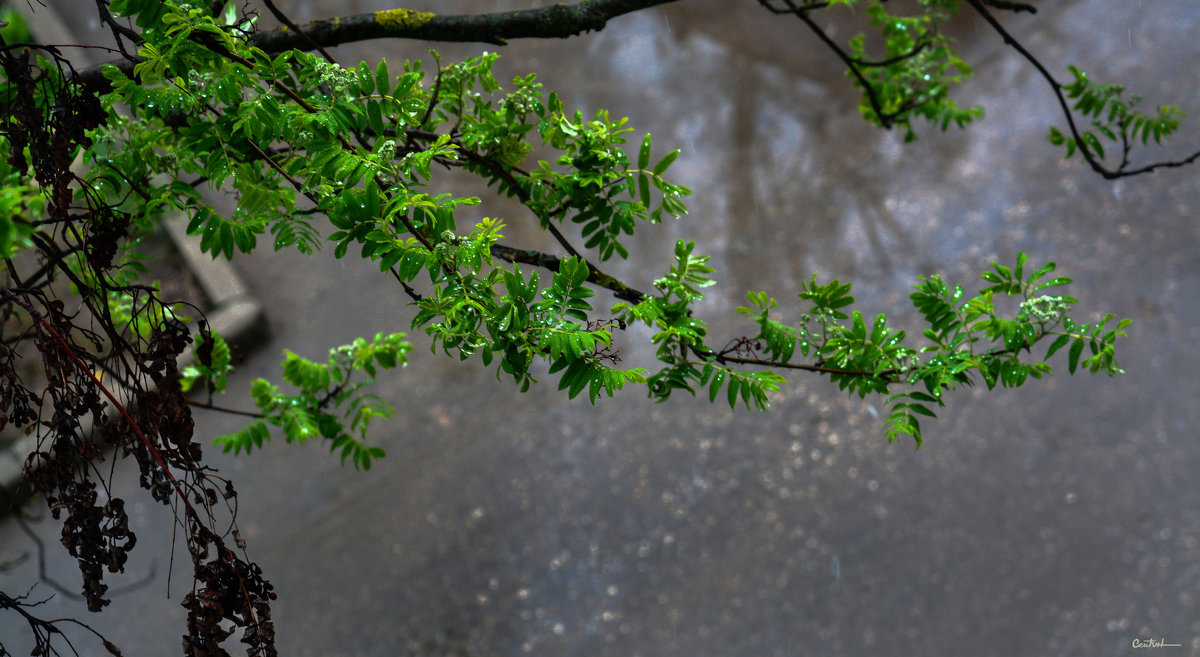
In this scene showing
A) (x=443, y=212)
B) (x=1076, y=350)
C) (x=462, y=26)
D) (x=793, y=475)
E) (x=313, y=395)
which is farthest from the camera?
(x=793, y=475)

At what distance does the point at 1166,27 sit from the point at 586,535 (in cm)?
596

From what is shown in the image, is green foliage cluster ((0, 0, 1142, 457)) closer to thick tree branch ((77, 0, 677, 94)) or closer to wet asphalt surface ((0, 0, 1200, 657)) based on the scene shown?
thick tree branch ((77, 0, 677, 94))

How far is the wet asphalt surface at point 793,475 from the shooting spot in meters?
4.82

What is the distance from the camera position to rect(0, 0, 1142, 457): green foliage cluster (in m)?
1.84

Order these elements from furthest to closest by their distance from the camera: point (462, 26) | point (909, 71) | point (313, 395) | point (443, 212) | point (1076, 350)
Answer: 1. point (909, 71)
2. point (313, 395)
3. point (462, 26)
4. point (1076, 350)
5. point (443, 212)

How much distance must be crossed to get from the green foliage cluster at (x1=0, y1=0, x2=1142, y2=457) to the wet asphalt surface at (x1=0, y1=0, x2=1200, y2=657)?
2.20 m

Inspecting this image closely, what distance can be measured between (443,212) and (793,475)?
393 centimetres

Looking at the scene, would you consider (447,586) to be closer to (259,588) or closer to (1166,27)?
(259,588)

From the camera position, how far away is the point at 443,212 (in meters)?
1.84

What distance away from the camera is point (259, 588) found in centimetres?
173

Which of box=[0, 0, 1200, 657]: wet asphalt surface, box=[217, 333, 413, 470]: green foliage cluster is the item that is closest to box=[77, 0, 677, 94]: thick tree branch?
box=[217, 333, 413, 470]: green foliage cluster

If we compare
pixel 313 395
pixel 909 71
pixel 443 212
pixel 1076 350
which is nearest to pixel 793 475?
pixel 909 71

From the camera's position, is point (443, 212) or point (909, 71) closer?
point (443, 212)

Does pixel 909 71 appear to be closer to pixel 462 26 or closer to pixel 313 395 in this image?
pixel 462 26
